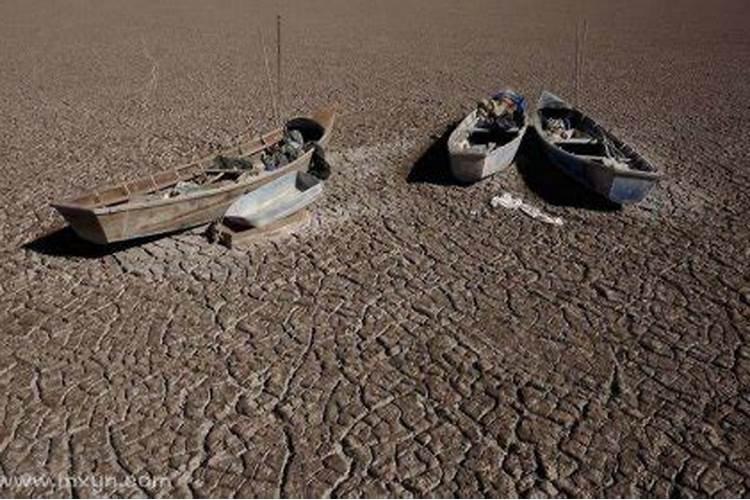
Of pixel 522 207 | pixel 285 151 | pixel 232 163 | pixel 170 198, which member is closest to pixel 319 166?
pixel 285 151

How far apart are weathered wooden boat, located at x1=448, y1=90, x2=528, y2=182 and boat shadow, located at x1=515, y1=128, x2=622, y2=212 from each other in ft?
1.84

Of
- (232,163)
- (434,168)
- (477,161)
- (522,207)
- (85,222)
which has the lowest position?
(434,168)

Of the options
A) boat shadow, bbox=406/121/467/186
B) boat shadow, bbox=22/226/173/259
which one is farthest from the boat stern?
boat shadow, bbox=406/121/467/186

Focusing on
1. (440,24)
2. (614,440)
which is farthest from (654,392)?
(440,24)

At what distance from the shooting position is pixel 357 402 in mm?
8602

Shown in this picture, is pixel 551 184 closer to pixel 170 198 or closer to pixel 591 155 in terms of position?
pixel 591 155

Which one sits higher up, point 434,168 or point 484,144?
point 484,144

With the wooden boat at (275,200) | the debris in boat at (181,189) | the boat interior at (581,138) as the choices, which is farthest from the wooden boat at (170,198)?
the boat interior at (581,138)

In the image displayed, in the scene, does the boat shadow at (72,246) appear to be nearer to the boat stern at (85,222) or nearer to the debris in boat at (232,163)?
the boat stern at (85,222)

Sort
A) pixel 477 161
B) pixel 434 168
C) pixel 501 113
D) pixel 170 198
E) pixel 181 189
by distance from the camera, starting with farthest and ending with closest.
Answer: pixel 501 113 → pixel 434 168 → pixel 477 161 → pixel 181 189 → pixel 170 198

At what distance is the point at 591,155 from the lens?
15453 mm

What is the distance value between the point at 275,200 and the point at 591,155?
7480mm

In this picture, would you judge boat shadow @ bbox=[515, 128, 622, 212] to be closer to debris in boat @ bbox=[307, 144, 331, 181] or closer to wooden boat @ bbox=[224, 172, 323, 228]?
debris in boat @ bbox=[307, 144, 331, 181]

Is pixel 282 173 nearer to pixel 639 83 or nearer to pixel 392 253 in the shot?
pixel 392 253
